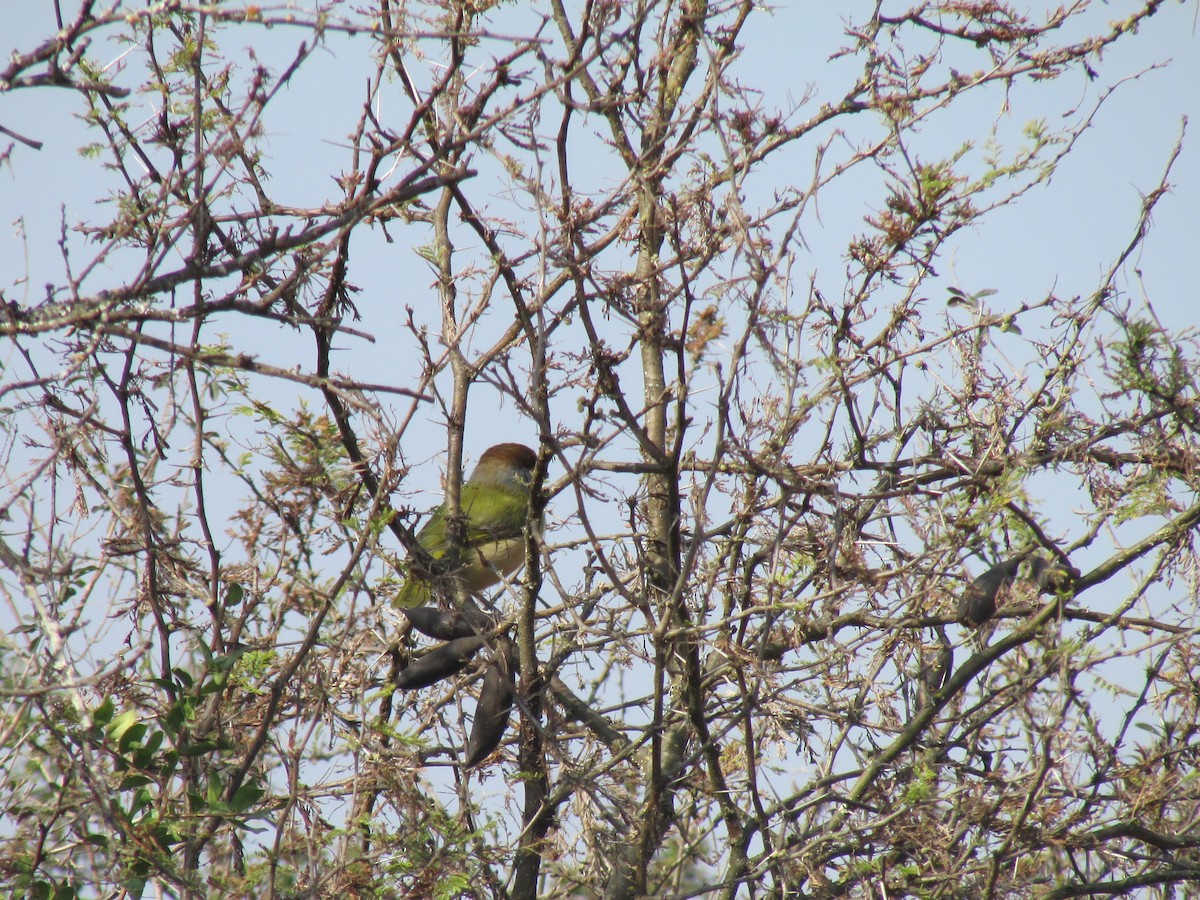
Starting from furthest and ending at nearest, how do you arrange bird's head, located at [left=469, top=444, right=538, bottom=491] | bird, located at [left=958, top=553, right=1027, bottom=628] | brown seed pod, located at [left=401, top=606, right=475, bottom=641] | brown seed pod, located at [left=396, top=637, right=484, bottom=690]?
bird's head, located at [left=469, top=444, right=538, bottom=491] → brown seed pod, located at [left=401, top=606, right=475, bottom=641] → brown seed pod, located at [left=396, top=637, right=484, bottom=690] → bird, located at [left=958, top=553, right=1027, bottom=628]

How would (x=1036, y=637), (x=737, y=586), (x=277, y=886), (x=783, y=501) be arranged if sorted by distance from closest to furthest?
1. (x=783, y=501)
2. (x=277, y=886)
3. (x=1036, y=637)
4. (x=737, y=586)

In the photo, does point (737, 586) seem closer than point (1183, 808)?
Yes

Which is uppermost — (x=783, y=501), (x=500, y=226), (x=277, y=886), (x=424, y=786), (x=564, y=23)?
(x=564, y=23)

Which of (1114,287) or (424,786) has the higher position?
(1114,287)

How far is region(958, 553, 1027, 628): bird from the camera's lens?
3.70 m

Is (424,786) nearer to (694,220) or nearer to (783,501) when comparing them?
(783,501)

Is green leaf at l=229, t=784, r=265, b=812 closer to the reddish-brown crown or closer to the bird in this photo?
the bird

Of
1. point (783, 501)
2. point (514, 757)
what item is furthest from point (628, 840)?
point (783, 501)

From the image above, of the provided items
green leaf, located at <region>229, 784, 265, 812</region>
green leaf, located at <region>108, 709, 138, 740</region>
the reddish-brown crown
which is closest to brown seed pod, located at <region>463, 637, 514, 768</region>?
green leaf, located at <region>229, 784, 265, 812</region>

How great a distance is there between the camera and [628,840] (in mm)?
3893

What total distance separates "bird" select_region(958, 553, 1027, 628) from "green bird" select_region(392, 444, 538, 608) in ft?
4.85

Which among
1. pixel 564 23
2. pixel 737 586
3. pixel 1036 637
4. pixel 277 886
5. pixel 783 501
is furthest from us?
pixel 564 23

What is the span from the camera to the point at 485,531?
198 inches

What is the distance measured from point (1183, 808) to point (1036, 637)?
1447mm
